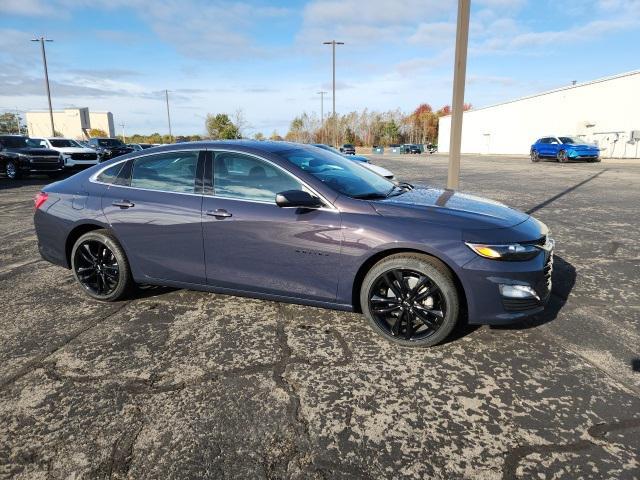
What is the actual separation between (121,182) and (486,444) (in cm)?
367

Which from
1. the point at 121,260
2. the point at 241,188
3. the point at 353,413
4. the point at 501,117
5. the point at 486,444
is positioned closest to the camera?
the point at 486,444

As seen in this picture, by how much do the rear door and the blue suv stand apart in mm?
27622

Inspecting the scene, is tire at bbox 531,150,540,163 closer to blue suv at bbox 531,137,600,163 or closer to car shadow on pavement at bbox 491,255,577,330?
blue suv at bbox 531,137,600,163

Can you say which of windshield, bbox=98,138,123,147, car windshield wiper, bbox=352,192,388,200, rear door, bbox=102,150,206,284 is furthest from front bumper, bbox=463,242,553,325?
windshield, bbox=98,138,123,147

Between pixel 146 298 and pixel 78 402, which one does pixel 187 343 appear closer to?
pixel 78 402

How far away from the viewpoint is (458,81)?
18.6ft

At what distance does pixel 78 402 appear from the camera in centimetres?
259

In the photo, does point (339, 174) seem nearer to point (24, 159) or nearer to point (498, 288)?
point (498, 288)

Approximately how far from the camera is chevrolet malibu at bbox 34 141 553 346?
120 inches

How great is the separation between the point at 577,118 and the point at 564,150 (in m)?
11.5

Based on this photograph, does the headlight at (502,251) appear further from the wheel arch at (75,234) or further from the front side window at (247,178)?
the wheel arch at (75,234)

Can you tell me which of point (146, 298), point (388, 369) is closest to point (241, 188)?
point (146, 298)

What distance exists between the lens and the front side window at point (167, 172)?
3.81 meters

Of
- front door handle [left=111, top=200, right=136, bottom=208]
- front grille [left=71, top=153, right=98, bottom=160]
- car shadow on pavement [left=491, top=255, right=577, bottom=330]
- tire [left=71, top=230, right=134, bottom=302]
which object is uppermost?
front grille [left=71, top=153, right=98, bottom=160]
